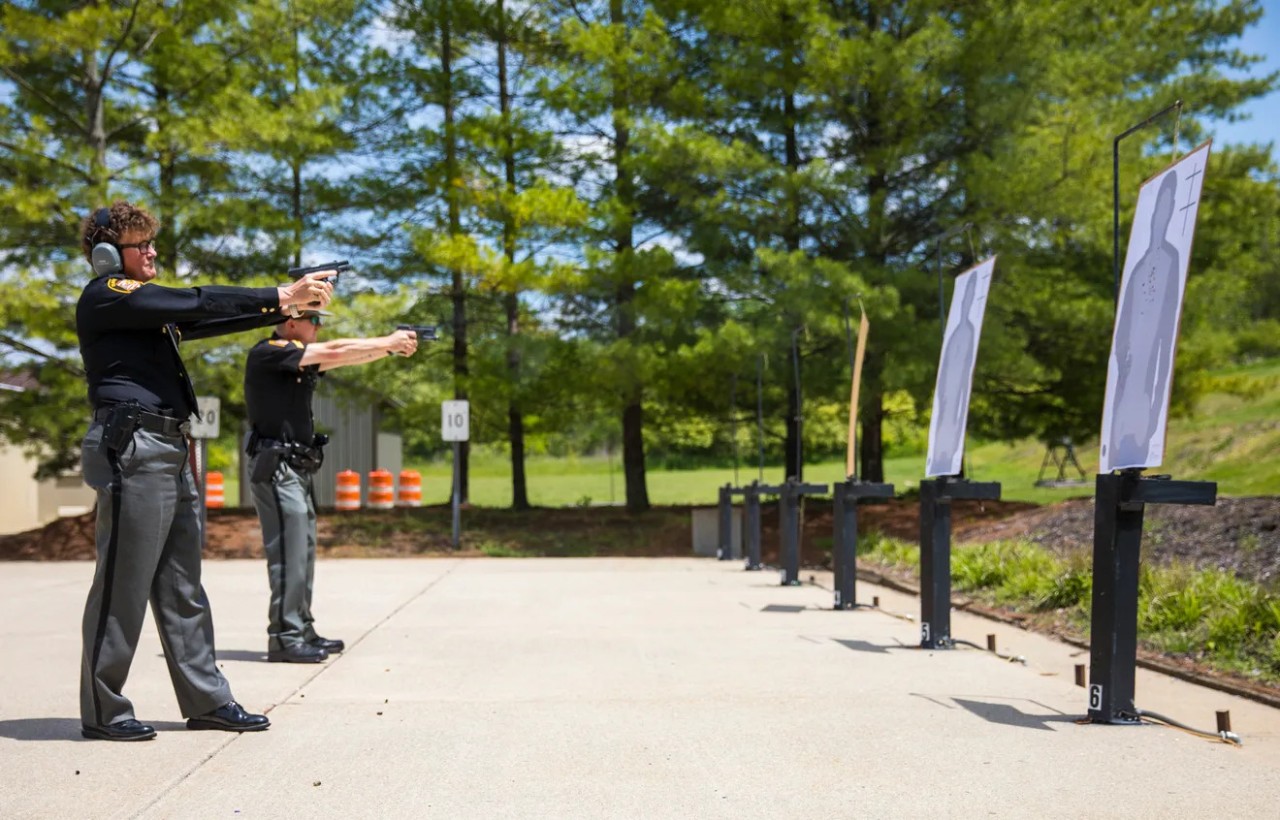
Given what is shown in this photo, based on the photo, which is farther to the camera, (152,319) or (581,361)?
(581,361)

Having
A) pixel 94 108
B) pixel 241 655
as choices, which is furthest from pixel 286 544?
pixel 94 108

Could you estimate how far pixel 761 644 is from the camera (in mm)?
9039

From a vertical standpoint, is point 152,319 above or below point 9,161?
below

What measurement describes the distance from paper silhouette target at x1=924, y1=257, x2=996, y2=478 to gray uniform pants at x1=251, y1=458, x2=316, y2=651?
13.6 feet

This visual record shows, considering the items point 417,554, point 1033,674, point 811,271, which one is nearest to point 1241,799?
point 1033,674

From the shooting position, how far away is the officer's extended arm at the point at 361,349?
6.64 meters

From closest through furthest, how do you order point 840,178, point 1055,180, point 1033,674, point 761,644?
point 1033,674 < point 761,644 < point 1055,180 < point 840,178

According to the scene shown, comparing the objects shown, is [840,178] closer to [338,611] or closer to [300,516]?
[338,611]

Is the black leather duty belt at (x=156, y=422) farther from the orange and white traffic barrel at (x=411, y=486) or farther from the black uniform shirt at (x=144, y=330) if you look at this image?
the orange and white traffic barrel at (x=411, y=486)

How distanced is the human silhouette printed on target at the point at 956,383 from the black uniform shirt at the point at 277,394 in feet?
13.7

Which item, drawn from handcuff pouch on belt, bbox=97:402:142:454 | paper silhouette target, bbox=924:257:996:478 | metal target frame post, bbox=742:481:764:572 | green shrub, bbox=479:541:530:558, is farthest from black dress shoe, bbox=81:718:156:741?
green shrub, bbox=479:541:530:558

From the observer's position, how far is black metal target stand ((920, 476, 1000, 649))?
8.70m

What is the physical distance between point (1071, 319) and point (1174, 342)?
600 inches

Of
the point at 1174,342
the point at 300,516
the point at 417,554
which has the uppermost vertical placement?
the point at 1174,342
